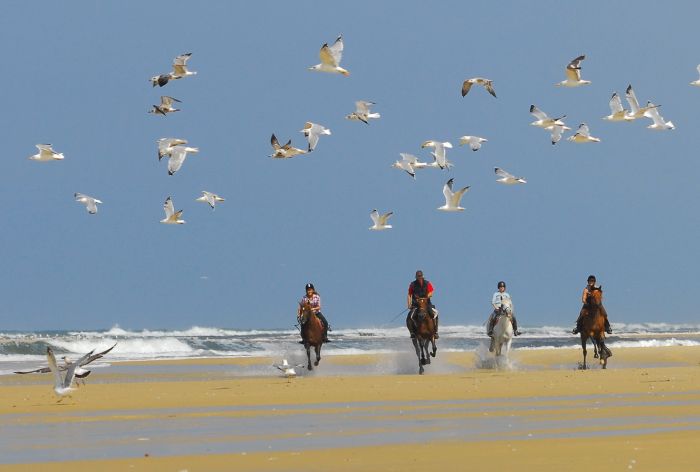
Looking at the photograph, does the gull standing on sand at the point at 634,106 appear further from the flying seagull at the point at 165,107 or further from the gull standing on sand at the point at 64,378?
the gull standing on sand at the point at 64,378

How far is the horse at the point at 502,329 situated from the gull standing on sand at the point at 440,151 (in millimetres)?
7636

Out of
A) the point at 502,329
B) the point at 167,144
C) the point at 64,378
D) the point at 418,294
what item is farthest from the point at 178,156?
the point at 64,378

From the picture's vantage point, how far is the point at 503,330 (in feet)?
93.8

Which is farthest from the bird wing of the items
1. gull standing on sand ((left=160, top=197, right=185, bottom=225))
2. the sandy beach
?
the sandy beach

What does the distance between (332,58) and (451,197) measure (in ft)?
22.1

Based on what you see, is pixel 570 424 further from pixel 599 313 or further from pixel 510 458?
pixel 599 313

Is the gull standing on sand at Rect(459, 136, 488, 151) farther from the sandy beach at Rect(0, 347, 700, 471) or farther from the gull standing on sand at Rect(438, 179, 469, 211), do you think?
the sandy beach at Rect(0, 347, 700, 471)

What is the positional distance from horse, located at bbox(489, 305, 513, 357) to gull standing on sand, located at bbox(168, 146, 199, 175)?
8.37 m

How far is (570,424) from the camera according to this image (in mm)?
14031

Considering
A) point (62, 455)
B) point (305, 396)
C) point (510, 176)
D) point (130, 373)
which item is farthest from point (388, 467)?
point (510, 176)

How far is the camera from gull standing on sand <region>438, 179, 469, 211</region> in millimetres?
34750

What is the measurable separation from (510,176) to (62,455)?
24.8 meters

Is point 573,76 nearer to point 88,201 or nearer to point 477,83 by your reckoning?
point 477,83

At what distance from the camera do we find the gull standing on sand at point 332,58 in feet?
97.3
